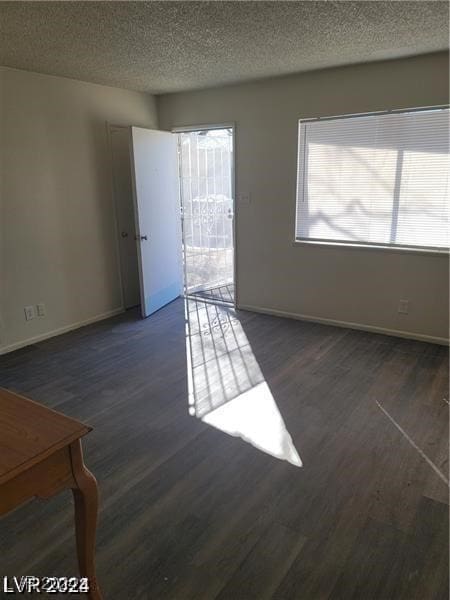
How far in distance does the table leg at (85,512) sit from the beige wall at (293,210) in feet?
11.0

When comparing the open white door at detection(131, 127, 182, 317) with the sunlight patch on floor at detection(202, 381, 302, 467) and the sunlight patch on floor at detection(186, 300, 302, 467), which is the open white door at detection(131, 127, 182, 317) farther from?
the sunlight patch on floor at detection(202, 381, 302, 467)

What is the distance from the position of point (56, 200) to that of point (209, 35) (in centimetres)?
211

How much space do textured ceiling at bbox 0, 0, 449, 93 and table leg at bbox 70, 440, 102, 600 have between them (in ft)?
7.55

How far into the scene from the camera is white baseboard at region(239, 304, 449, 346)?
12.5 ft

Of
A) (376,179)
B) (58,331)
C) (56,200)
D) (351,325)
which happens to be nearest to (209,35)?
(376,179)

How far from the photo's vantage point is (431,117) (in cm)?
343

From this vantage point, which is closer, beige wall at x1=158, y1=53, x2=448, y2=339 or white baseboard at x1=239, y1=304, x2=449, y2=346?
beige wall at x1=158, y1=53, x2=448, y2=339

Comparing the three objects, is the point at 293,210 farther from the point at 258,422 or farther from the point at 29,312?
the point at 29,312

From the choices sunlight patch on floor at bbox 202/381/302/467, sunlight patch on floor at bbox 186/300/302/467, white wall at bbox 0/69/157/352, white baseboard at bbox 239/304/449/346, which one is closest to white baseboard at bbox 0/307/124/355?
white wall at bbox 0/69/157/352

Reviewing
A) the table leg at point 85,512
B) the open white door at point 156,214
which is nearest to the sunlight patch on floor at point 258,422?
the table leg at point 85,512

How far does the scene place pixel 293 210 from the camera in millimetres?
4262

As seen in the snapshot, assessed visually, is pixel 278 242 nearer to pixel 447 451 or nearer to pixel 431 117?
pixel 431 117

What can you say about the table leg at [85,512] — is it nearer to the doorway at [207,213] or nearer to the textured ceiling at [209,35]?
the textured ceiling at [209,35]

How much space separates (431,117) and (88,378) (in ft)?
11.5
